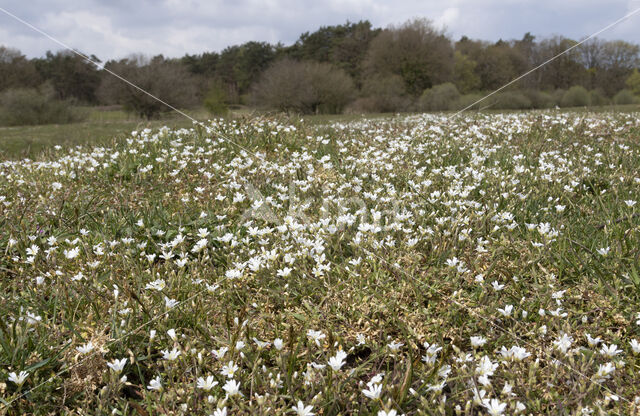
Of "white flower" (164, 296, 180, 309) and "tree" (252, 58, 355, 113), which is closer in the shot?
"white flower" (164, 296, 180, 309)

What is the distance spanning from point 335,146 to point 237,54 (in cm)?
6615

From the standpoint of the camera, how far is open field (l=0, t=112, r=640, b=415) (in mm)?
2094

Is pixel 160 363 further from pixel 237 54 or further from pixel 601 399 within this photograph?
pixel 237 54

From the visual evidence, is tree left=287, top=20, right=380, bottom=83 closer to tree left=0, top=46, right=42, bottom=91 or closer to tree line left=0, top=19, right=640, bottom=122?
tree line left=0, top=19, right=640, bottom=122

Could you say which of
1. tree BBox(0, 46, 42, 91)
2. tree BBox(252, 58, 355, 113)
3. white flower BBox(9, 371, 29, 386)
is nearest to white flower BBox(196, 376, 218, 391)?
white flower BBox(9, 371, 29, 386)

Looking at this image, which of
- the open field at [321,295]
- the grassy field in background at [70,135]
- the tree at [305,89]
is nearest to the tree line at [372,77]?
the tree at [305,89]

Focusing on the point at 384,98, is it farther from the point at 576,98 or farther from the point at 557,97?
the point at 576,98

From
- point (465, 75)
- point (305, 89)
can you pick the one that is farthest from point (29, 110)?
point (465, 75)

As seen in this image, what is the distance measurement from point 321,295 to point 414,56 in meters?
37.7

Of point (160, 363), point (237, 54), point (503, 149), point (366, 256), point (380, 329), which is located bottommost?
point (160, 363)

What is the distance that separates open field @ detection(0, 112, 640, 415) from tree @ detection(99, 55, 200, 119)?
24683mm

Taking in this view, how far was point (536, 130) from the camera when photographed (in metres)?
7.59

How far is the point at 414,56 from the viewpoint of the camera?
122ft

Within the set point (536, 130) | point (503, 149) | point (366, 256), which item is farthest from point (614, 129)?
point (366, 256)
